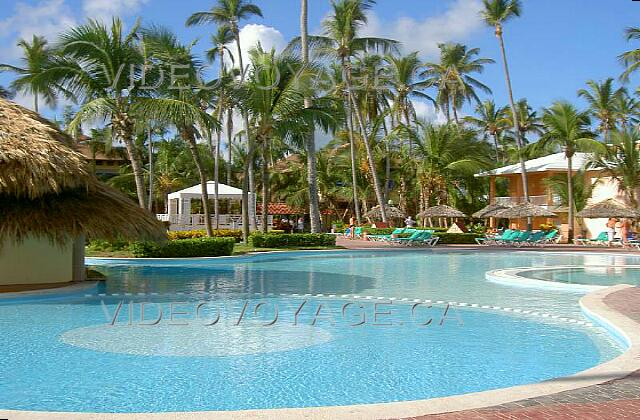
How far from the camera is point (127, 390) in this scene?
616 centimetres

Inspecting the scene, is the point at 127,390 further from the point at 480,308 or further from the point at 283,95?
the point at 283,95

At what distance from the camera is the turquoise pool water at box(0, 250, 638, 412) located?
6.16 m

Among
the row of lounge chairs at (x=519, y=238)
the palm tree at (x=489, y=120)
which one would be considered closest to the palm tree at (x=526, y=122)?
the palm tree at (x=489, y=120)

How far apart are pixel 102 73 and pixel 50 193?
23.6 feet

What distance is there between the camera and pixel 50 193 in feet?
42.0

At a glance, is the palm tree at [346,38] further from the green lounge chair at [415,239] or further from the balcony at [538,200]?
the balcony at [538,200]

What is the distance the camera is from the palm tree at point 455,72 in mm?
47219

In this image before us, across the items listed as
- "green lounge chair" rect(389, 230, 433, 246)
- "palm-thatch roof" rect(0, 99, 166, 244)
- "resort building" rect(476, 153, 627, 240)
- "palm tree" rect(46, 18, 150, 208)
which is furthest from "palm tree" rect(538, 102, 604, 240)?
"palm-thatch roof" rect(0, 99, 166, 244)

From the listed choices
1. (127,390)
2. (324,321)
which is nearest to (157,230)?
(324,321)

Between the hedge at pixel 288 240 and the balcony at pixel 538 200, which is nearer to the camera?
the hedge at pixel 288 240

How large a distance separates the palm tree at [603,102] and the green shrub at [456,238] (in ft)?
51.9

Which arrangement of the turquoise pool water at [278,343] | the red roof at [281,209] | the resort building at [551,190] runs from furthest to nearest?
the red roof at [281,209]
the resort building at [551,190]
the turquoise pool water at [278,343]

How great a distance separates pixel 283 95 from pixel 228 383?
58.3 ft

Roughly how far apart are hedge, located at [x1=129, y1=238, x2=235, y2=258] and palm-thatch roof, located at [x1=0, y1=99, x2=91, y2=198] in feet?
24.6
